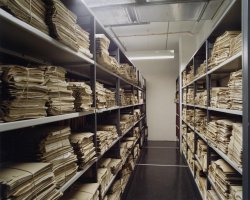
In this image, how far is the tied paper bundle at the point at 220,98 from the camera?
6.58 ft

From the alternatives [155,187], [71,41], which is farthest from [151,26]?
[71,41]

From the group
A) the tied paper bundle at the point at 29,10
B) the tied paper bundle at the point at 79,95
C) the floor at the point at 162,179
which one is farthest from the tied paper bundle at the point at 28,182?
the floor at the point at 162,179

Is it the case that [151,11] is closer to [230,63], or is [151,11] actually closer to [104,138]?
[230,63]

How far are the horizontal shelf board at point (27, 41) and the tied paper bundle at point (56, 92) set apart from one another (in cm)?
15

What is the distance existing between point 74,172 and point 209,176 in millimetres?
1776

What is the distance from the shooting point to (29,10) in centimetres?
110

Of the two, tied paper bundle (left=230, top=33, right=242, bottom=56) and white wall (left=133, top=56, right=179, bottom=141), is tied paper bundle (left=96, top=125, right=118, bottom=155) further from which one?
white wall (left=133, top=56, right=179, bottom=141)

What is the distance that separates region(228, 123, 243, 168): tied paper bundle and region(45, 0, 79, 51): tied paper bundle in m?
1.37

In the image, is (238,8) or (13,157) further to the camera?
(238,8)

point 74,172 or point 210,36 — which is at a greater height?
point 210,36

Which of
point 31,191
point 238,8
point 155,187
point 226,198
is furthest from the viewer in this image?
point 155,187

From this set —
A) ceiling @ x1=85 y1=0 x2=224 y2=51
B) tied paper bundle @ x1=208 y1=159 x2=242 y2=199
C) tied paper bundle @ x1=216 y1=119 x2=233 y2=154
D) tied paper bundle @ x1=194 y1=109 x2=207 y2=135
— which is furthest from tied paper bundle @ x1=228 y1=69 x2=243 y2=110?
ceiling @ x1=85 y1=0 x2=224 y2=51

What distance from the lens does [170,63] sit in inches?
324

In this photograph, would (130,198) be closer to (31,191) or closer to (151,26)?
(31,191)
